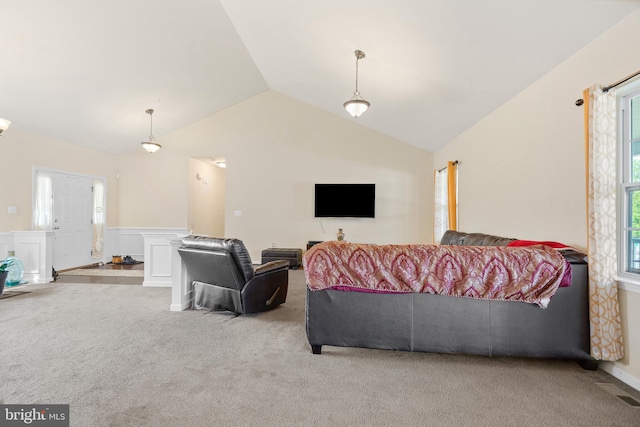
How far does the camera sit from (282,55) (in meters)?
5.31

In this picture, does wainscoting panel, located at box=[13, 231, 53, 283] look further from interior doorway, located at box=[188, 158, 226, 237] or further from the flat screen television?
the flat screen television

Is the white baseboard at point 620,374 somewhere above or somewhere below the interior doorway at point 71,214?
below

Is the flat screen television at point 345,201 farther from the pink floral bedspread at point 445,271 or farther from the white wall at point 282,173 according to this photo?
the pink floral bedspread at point 445,271

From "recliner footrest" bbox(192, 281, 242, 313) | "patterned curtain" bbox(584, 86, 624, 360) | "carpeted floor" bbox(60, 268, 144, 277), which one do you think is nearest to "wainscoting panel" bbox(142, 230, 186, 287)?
"carpeted floor" bbox(60, 268, 144, 277)

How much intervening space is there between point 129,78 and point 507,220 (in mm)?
5970

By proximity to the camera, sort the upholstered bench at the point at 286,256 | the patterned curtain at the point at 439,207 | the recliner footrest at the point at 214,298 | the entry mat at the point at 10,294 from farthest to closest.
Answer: the upholstered bench at the point at 286,256 < the patterned curtain at the point at 439,207 < the entry mat at the point at 10,294 < the recliner footrest at the point at 214,298

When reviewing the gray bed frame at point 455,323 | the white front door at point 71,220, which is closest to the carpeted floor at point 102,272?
the white front door at point 71,220

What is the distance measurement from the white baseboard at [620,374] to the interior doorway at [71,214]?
7.63 m

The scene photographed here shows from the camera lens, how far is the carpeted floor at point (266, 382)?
5.89 ft

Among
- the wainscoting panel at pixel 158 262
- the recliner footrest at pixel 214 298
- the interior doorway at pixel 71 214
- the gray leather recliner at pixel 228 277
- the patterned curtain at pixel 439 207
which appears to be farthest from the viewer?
the patterned curtain at pixel 439 207

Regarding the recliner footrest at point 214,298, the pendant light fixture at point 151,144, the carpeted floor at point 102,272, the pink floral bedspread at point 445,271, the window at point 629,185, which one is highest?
the pendant light fixture at point 151,144

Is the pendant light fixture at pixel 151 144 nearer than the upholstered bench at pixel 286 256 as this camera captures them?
Yes

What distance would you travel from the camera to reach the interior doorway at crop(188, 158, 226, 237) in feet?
26.0

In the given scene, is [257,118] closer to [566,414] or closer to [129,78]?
[129,78]
